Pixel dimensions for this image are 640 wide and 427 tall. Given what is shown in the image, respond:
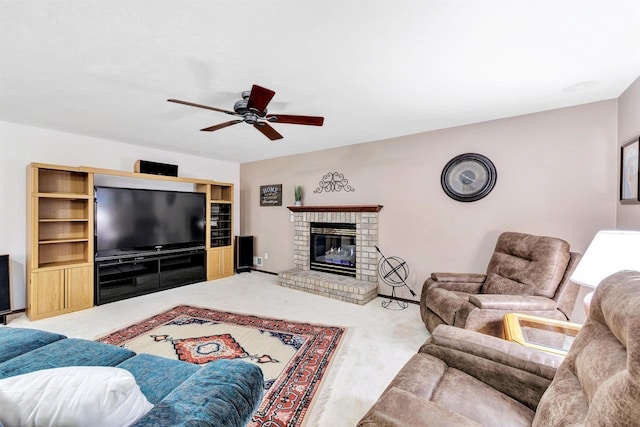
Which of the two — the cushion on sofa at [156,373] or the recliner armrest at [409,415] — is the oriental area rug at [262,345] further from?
the recliner armrest at [409,415]

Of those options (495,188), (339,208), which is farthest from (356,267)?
(495,188)

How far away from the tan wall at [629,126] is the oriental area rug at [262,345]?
2.65 metres

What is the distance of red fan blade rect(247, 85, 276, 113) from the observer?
6.16 ft

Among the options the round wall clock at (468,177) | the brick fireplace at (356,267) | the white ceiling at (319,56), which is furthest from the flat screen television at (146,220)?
the round wall clock at (468,177)

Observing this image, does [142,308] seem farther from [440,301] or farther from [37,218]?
[440,301]

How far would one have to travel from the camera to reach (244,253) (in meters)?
5.38

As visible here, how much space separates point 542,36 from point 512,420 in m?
2.06

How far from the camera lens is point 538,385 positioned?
1.19m

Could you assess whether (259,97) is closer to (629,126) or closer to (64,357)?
(64,357)

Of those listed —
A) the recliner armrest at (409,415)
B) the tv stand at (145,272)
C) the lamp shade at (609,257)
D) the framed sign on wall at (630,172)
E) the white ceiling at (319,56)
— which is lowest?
the tv stand at (145,272)

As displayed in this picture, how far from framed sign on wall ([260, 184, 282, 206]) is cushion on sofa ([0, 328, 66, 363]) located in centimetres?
377

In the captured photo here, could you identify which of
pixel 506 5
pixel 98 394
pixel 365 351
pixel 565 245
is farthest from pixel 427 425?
pixel 565 245

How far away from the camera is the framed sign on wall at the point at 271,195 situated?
17.1 feet

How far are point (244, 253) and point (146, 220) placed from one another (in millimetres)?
1815
